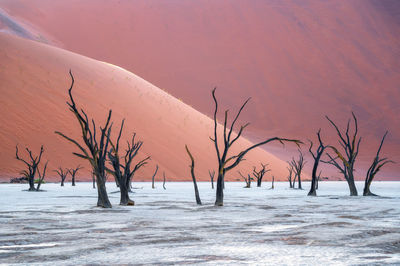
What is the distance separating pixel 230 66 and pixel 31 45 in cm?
3246

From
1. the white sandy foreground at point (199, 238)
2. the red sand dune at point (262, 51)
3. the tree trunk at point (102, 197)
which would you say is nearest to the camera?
the white sandy foreground at point (199, 238)

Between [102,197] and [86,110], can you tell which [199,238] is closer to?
[102,197]

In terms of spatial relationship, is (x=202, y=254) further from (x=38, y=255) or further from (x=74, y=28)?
(x=74, y=28)

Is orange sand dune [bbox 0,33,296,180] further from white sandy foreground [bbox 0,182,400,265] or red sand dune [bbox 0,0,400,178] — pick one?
white sandy foreground [bbox 0,182,400,265]

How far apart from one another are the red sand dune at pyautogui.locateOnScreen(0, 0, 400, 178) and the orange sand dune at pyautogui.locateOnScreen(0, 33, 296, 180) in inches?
707

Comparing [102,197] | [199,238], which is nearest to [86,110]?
[102,197]

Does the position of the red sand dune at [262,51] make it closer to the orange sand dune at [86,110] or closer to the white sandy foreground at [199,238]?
the orange sand dune at [86,110]

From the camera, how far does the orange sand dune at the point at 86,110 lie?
1405 inches

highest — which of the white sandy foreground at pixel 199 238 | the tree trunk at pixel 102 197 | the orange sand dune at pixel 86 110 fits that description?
the orange sand dune at pixel 86 110

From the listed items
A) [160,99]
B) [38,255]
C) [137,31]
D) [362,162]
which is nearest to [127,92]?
[160,99]

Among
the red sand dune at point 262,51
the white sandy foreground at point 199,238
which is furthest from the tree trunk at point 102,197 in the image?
the red sand dune at point 262,51

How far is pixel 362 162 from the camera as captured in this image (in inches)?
2360

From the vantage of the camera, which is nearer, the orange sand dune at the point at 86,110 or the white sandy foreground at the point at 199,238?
the white sandy foreground at the point at 199,238

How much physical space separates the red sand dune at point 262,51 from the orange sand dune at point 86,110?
1795 cm
